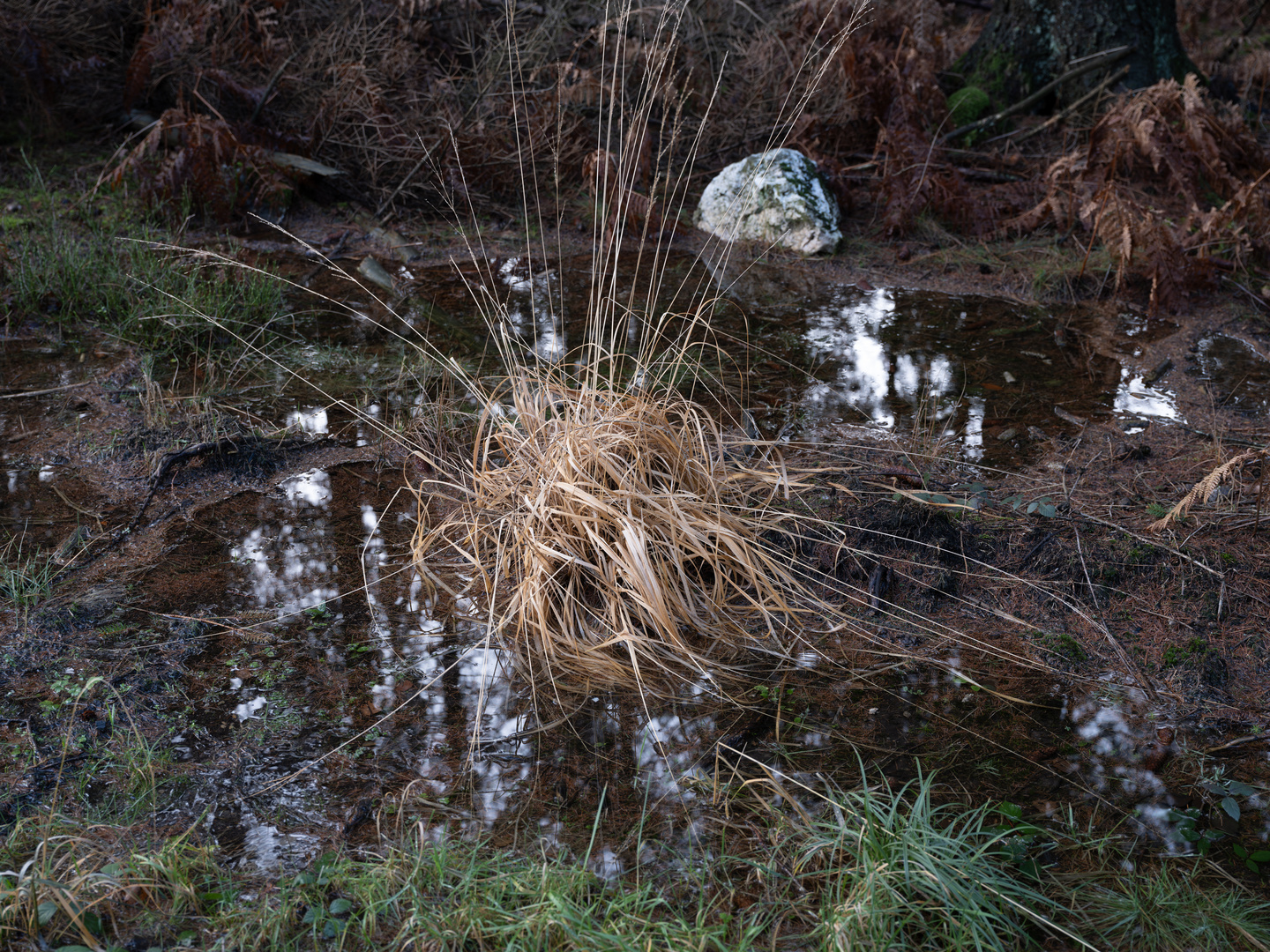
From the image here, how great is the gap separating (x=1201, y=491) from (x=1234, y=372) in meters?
2.00

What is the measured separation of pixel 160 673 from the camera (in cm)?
233

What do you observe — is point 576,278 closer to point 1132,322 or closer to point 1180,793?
point 1132,322

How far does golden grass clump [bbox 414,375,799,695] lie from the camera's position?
2.45 m

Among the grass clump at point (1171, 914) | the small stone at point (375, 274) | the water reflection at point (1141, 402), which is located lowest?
the small stone at point (375, 274)

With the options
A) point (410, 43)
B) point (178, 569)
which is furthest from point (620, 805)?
point (410, 43)

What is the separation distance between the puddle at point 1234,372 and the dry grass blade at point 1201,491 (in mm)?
1260

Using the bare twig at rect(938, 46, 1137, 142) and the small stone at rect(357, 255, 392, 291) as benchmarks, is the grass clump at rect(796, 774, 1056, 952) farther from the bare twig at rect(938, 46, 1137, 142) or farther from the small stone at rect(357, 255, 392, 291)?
the bare twig at rect(938, 46, 1137, 142)

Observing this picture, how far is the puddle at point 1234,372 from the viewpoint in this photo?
12.9ft

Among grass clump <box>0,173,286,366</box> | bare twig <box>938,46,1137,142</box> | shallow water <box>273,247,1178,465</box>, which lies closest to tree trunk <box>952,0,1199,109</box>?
bare twig <box>938,46,1137,142</box>

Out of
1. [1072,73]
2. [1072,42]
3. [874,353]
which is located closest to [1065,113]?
[1072,73]

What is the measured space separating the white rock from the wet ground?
6.61ft

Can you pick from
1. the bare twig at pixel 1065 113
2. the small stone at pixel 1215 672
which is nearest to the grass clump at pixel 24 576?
the small stone at pixel 1215 672

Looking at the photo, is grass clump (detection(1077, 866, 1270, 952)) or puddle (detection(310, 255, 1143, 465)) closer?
grass clump (detection(1077, 866, 1270, 952))

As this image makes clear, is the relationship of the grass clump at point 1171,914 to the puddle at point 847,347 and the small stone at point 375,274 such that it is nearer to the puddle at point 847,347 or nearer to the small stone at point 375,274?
the puddle at point 847,347
